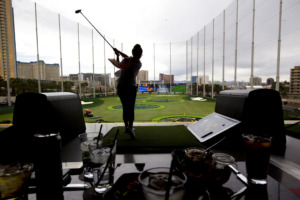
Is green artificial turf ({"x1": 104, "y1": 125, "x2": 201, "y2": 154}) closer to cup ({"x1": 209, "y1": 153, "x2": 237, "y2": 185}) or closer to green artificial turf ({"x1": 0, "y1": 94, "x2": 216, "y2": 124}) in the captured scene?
cup ({"x1": 209, "y1": 153, "x2": 237, "y2": 185})

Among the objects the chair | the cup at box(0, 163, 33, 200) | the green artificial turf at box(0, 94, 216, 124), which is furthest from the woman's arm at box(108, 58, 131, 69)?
the green artificial turf at box(0, 94, 216, 124)

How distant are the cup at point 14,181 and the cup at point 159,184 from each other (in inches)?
14.7

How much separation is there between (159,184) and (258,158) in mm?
425

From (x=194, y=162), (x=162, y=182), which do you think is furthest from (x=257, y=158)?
(x=162, y=182)

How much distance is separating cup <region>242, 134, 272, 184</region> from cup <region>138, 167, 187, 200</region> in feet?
1.14

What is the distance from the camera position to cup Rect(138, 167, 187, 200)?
1.37 ft

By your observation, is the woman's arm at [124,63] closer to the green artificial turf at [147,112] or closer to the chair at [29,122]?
the chair at [29,122]

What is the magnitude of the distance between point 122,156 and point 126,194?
3.77 feet

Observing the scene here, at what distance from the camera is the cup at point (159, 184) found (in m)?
0.42

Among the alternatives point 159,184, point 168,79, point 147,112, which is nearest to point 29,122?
point 159,184

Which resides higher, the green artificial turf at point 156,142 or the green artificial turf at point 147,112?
the green artificial turf at point 156,142

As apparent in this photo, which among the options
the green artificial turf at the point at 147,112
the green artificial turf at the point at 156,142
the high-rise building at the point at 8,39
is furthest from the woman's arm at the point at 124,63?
the high-rise building at the point at 8,39

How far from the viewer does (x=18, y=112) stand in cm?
153

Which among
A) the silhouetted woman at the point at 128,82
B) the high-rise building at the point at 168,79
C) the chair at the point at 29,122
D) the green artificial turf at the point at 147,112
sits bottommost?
the green artificial turf at the point at 147,112
